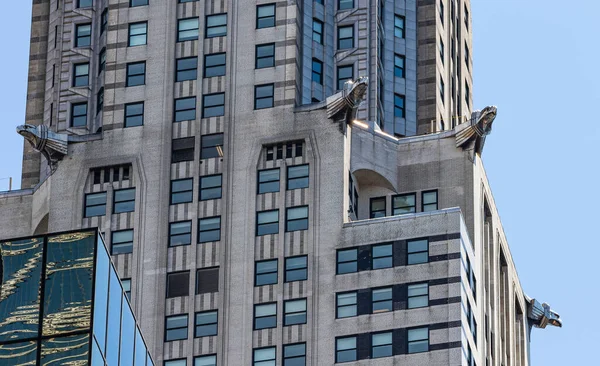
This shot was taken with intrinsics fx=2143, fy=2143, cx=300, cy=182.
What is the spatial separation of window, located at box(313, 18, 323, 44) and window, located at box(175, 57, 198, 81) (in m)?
8.81

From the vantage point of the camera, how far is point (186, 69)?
149 m

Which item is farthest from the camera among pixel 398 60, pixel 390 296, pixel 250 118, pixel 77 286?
pixel 398 60

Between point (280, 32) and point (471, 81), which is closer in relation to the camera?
point (280, 32)

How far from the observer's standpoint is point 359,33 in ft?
499

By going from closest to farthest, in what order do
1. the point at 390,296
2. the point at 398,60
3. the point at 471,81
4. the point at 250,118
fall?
the point at 390,296 → the point at 250,118 → the point at 398,60 → the point at 471,81

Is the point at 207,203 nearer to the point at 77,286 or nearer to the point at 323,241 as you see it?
the point at 323,241

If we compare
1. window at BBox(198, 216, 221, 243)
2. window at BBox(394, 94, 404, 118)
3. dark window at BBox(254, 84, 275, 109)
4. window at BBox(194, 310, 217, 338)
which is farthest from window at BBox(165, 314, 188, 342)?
window at BBox(394, 94, 404, 118)

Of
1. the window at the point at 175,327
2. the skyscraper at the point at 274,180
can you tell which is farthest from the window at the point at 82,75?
the window at the point at 175,327

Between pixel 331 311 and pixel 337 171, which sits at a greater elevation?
pixel 337 171

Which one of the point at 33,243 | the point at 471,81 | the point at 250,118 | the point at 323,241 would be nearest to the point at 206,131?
the point at 250,118

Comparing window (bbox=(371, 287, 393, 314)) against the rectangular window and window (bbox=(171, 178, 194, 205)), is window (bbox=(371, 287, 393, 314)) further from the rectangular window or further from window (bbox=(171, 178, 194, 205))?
window (bbox=(171, 178, 194, 205))

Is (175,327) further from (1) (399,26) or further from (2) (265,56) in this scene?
(1) (399,26)

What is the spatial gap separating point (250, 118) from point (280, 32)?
6920mm

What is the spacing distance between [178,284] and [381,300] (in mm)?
14338
